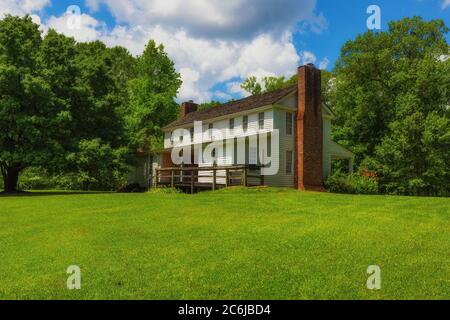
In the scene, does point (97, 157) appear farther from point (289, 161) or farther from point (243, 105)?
point (289, 161)

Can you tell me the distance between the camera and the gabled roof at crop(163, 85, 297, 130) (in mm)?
27828

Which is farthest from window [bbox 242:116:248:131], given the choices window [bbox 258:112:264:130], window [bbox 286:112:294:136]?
window [bbox 286:112:294:136]

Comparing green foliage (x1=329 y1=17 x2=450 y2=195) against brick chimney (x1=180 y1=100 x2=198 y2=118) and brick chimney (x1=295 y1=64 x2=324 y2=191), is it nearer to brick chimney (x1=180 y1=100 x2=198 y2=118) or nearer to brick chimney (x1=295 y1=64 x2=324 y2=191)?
brick chimney (x1=295 y1=64 x2=324 y2=191)

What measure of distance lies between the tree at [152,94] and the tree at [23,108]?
1492 centimetres

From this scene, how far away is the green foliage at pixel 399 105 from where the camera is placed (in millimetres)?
34531

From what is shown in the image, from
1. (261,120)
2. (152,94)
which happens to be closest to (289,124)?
(261,120)

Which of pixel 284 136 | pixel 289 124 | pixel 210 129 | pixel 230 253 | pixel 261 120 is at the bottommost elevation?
pixel 230 253

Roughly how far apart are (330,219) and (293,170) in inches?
609

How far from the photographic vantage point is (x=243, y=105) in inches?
1222

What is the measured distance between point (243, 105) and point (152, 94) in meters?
16.1

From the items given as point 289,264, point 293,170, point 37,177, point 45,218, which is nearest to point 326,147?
point 293,170

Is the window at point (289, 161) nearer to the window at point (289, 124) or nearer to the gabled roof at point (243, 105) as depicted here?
the window at point (289, 124)

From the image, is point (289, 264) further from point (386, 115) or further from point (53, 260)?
point (386, 115)

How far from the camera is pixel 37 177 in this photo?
40.9m
